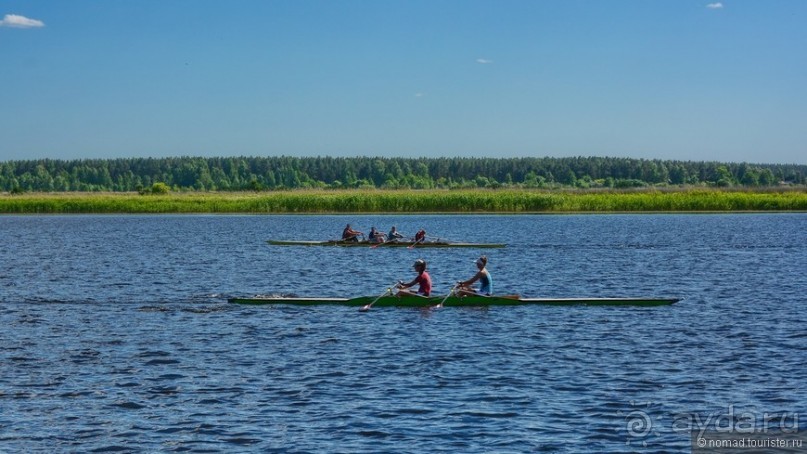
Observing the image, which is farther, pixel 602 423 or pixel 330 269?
pixel 330 269

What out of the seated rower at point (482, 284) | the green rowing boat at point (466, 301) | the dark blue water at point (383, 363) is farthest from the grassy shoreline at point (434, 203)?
the seated rower at point (482, 284)

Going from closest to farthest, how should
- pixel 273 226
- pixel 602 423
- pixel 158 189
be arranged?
pixel 602 423
pixel 273 226
pixel 158 189

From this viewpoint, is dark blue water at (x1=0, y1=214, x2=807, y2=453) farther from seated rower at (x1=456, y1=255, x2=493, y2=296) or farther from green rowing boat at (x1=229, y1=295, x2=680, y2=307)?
seated rower at (x1=456, y1=255, x2=493, y2=296)

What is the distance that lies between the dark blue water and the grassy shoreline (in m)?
45.8

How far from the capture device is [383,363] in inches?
872

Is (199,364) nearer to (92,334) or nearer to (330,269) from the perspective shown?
(92,334)

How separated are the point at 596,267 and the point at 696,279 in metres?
6.75

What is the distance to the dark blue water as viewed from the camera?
1677 centimetres

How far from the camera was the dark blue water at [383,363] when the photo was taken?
55.0ft

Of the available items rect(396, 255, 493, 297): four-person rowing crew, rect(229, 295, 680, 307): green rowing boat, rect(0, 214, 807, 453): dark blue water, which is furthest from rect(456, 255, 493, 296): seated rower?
rect(0, 214, 807, 453): dark blue water

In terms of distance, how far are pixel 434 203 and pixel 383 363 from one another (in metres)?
69.7

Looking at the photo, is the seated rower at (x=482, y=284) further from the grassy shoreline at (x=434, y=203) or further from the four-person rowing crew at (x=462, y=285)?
the grassy shoreline at (x=434, y=203)

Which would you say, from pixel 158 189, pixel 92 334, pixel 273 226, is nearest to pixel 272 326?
pixel 92 334

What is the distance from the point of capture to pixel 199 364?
22.5 m
